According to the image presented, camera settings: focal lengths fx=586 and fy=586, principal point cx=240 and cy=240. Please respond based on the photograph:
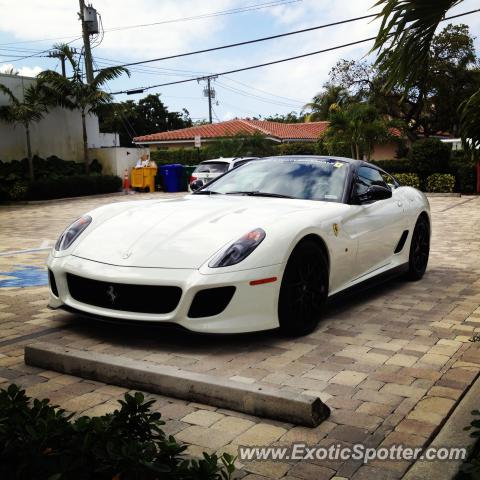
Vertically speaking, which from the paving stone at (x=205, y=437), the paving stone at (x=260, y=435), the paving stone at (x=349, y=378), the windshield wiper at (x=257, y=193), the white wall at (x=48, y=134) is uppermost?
the white wall at (x=48, y=134)

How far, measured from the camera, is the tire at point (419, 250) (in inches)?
239

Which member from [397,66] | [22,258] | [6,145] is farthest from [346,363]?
[6,145]

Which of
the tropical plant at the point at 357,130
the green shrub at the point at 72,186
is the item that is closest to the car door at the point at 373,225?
the green shrub at the point at 72,186

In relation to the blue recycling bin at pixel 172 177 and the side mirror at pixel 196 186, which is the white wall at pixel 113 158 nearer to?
the blue recycling bin at pixel 172 177

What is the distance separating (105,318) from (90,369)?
0.55 metres

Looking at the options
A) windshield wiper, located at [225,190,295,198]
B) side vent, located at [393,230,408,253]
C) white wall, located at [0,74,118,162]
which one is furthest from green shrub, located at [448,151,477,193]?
windshield wiper, located at [225,190,295,198]

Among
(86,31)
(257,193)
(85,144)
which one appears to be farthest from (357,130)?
(257,193)

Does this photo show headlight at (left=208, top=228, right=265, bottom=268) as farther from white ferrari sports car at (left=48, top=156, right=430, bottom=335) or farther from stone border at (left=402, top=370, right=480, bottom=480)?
stone border at (left=402, top=370, right=480, bottom=480)

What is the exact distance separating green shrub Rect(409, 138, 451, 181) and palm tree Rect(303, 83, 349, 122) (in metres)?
14.0

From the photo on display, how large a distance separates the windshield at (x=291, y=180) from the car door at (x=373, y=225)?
0.63 ft

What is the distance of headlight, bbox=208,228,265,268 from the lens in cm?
374

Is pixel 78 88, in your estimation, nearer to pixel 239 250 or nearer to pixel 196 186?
pixel 196 186

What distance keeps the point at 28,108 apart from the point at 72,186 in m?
2.98

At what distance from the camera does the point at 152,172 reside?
23703 millimetres
